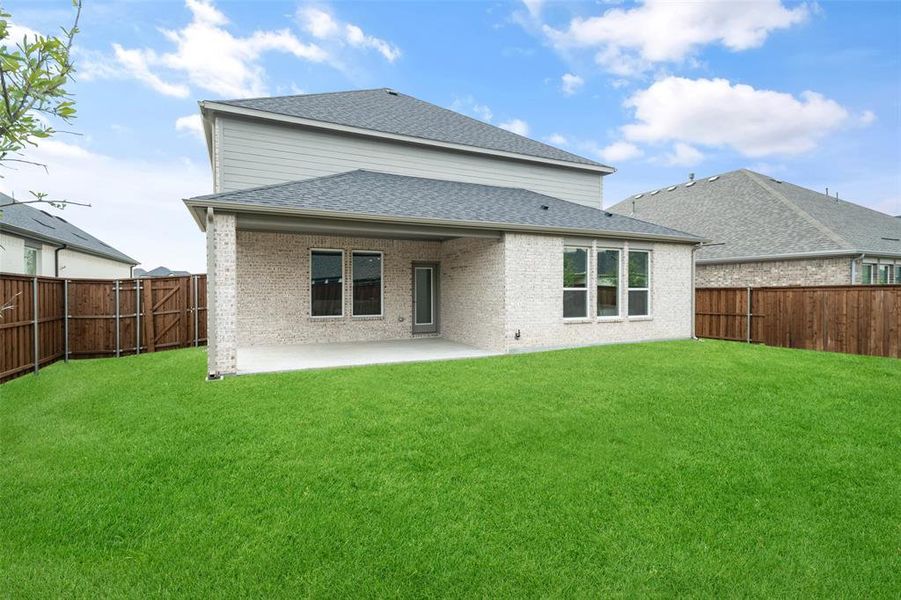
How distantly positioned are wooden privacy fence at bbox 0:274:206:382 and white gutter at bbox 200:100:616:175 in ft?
16.4

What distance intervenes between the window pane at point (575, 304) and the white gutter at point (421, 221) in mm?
1591

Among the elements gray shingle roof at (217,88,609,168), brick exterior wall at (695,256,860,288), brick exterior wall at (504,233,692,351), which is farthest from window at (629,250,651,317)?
brick exterior wall at (695,256,860,288)

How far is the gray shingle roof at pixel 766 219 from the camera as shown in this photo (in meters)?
15.9

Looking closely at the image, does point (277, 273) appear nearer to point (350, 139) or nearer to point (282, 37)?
point (350, 139)

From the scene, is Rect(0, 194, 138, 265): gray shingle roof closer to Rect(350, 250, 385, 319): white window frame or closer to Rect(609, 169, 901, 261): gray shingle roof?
Rect(350, 250, 385, 319): white window frame

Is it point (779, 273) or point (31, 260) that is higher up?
point (31, 260)

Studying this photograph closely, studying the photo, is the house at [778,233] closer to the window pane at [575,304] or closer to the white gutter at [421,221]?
the white gutter at [421,221]

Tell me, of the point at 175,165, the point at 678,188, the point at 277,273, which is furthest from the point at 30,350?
the point at 678,188

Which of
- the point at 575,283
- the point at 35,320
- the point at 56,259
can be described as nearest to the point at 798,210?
the point at 575,283

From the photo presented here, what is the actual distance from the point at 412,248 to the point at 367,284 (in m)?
1.80

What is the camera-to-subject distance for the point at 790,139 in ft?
88.9

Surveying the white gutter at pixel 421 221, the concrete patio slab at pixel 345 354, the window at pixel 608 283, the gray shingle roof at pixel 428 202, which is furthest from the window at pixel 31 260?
the window at pixel 608 283

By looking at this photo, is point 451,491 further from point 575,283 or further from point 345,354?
point 575,283

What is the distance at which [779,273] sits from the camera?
53.3 feet
